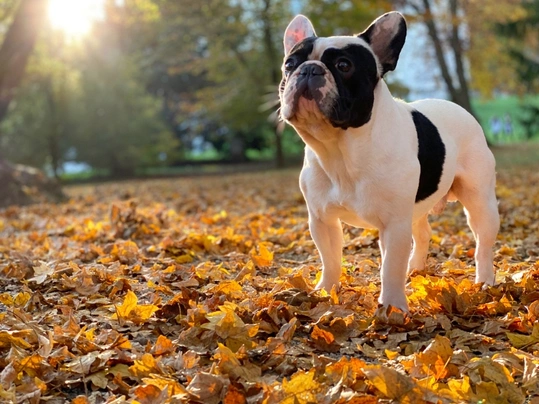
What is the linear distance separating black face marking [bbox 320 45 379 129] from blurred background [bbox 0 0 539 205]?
57.0 feet

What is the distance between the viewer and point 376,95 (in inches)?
136

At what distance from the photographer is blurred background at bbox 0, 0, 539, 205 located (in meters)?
23.1

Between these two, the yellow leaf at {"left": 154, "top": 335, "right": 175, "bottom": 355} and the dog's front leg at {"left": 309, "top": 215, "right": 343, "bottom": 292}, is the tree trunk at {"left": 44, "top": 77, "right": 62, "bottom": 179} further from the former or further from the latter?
the yellow leaf at {"left": 154, "top": 335, "right": 175, "bottom": 355}

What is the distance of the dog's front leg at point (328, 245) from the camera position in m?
3.89

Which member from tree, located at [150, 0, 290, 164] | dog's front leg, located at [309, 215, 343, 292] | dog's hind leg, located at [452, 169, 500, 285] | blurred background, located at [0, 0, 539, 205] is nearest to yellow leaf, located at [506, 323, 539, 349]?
dog's hind leg, located at [452, 169, 500, 285]

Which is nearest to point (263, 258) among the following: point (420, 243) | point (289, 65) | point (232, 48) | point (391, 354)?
point (420, 243)

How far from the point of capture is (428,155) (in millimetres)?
3729

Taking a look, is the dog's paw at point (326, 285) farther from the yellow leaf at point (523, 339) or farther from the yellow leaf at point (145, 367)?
the yellow leaf at point (145, 367)

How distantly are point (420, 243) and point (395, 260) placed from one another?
1.18 meters

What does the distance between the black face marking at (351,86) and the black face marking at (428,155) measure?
488mm

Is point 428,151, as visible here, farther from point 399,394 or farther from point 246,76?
point 246,76

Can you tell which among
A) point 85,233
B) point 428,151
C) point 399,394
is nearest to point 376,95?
point 428,151

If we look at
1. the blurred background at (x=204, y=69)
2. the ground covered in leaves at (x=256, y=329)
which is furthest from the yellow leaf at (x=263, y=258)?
the blurred background at (x=204, y=69)

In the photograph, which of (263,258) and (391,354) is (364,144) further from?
(263,258)
